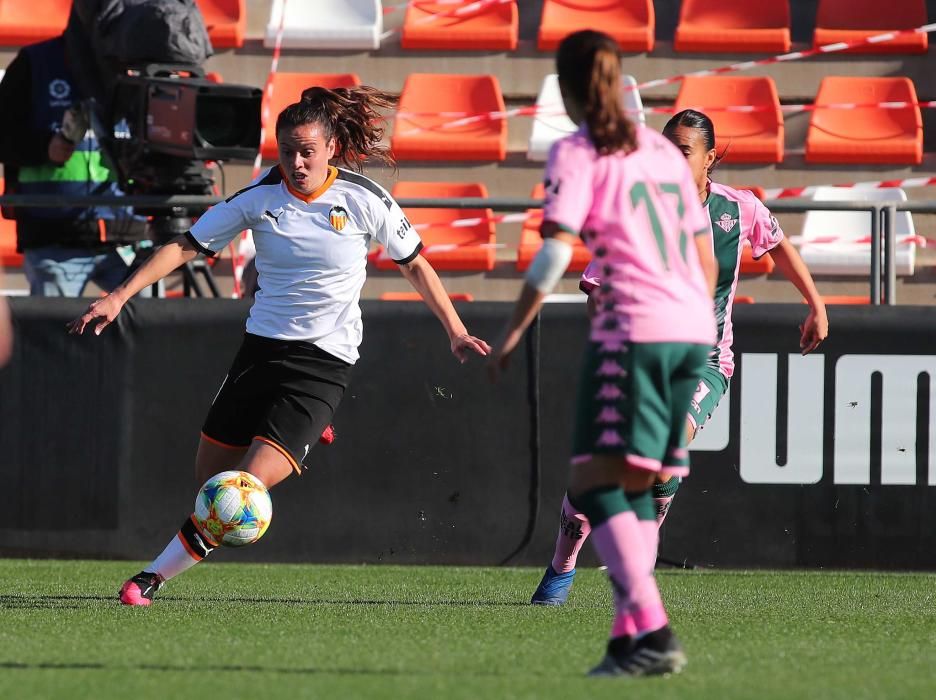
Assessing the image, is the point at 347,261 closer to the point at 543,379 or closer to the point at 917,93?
the point at 543,379

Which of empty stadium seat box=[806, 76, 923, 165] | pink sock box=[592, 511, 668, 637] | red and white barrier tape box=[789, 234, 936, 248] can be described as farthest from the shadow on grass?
empty stadium seat box=[806, 76, 923, 165]

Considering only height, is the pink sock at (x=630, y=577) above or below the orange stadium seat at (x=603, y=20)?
below

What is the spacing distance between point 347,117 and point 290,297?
2.63 ft

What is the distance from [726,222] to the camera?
643 centimetres

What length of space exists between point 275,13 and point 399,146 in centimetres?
187

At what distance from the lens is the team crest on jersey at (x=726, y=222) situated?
6.41 meters

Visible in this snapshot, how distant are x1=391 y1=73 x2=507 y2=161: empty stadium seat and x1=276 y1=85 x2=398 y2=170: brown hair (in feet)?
18.2

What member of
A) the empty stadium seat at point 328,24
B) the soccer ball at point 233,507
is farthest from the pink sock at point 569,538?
the empty stadium seat at point 328,24

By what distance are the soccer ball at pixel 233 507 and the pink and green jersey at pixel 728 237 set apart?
1595mm

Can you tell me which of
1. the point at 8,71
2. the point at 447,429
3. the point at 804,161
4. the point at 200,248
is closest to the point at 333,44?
the point at 804,161

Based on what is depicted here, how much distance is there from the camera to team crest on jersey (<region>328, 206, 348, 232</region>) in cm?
607

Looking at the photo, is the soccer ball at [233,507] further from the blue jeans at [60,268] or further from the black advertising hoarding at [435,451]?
the blue jeans at [60,268]

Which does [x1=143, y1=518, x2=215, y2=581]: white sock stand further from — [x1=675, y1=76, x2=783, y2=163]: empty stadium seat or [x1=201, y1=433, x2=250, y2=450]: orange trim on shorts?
[x1=675, y1=76, x2=783, y2=163]: empty stadium seat

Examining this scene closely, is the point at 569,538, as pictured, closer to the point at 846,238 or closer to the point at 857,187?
the point at 846,238
